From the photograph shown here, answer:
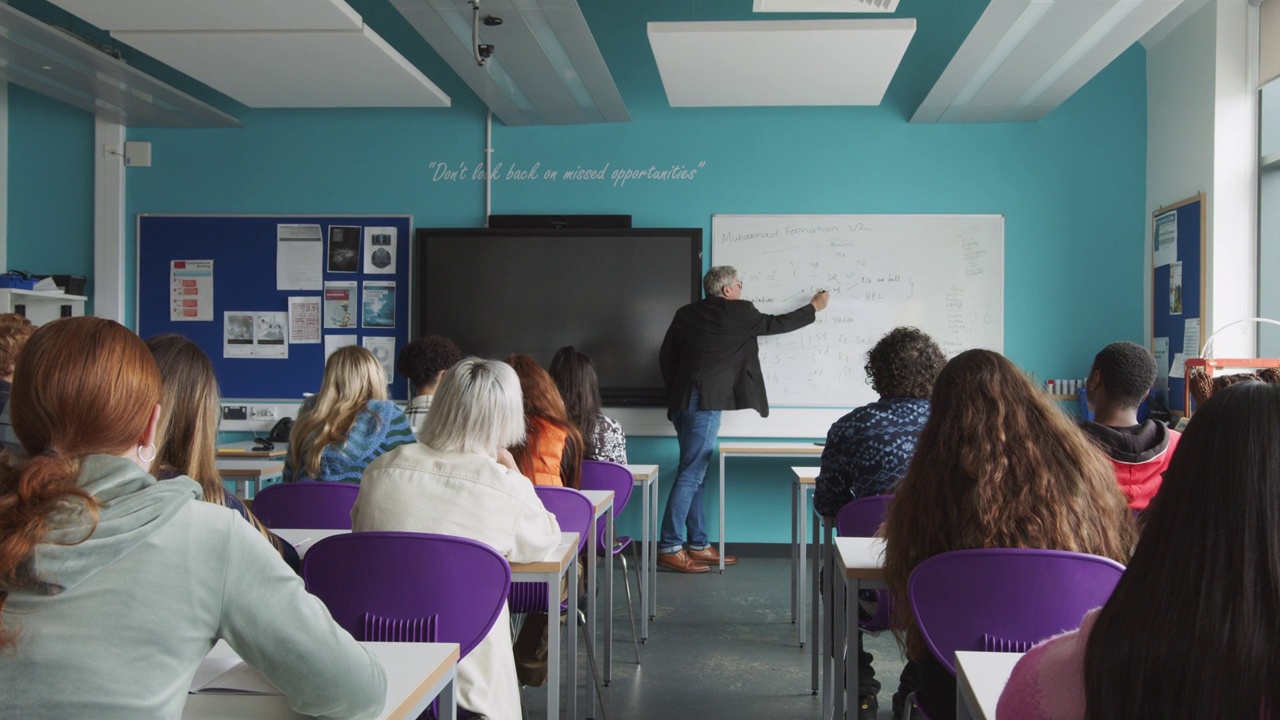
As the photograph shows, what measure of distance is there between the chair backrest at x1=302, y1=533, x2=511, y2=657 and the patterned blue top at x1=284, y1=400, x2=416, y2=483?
1128 millimetres

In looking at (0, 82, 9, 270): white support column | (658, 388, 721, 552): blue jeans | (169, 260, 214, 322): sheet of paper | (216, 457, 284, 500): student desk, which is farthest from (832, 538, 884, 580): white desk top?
(0, 82, 9, 270): white support column

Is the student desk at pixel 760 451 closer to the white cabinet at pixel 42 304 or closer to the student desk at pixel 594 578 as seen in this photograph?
the student desk at pixel 594 578

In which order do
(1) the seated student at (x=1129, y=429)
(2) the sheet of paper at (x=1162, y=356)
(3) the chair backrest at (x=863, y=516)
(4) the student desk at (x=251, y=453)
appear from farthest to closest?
1. (2) the sheet of paper at (x=1162, y=356)
2. (4) the student desk at (x=251, y=453)
3. (3) the chair backrest at (x=863, y=516)
4. (1) the seated student at (x=1129, y=429)

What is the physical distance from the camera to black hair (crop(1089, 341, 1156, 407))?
253cm

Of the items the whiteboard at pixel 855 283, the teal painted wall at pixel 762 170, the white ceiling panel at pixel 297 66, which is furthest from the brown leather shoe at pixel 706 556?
the white ceiling panel at pixel 297 66

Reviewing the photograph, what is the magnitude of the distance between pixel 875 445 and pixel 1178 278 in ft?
11.2

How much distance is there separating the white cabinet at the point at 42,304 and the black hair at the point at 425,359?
3172 millimetres

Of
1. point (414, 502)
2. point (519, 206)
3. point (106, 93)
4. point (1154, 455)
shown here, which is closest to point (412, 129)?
point (519, 206)

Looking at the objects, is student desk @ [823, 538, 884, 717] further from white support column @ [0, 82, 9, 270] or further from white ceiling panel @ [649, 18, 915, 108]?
white support column @ [0, 82, 9, 270]

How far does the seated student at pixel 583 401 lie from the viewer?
12.5 feet

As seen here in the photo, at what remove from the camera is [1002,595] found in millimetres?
1767

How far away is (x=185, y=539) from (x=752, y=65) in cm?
401

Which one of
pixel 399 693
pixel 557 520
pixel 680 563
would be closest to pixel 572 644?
pixel 557 520

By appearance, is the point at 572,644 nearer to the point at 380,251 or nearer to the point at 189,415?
the point at 189,415
